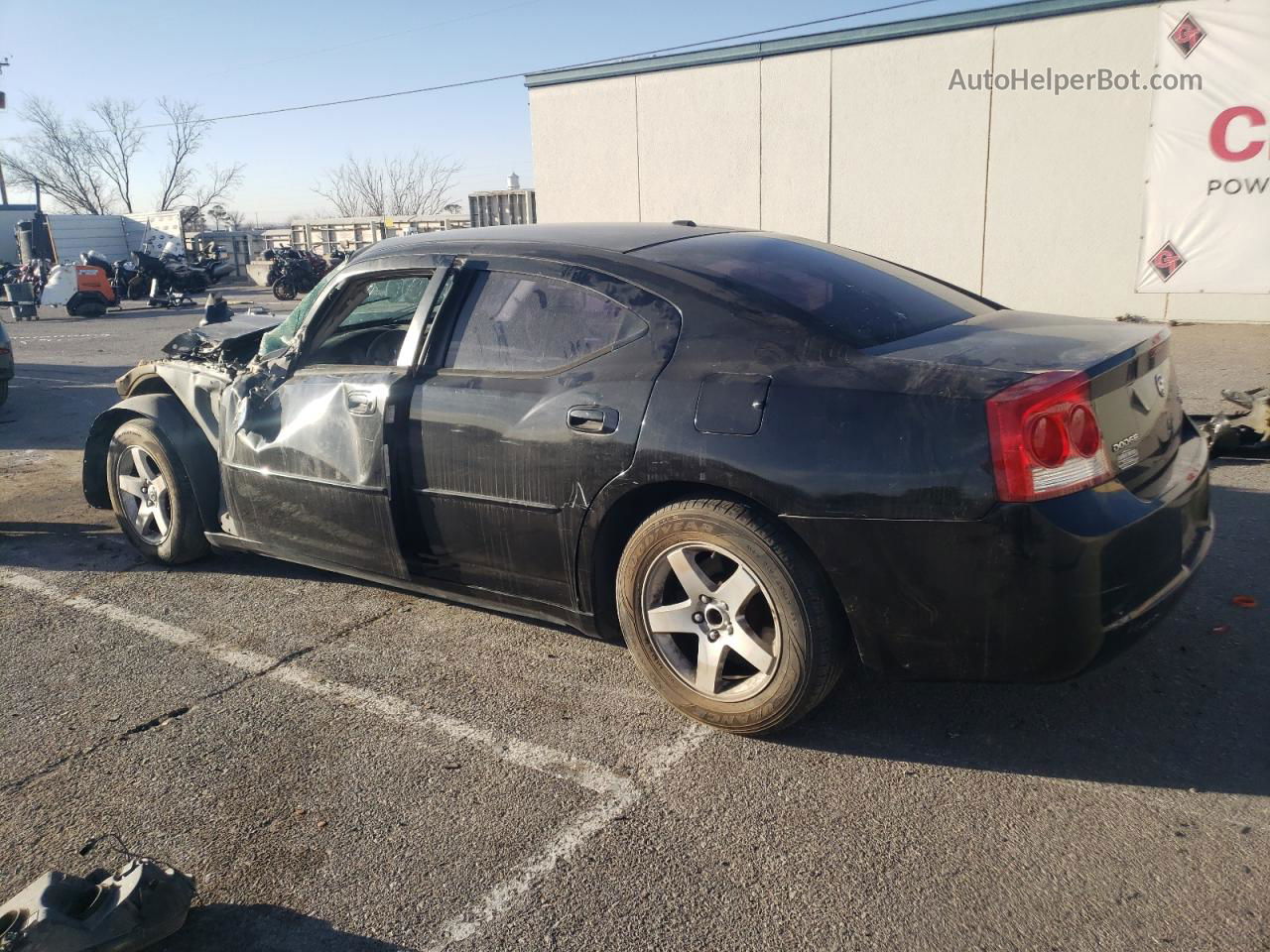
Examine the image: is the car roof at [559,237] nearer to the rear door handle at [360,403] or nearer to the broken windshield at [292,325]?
the broken windshield at [292,325]

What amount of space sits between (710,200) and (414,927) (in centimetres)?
1658

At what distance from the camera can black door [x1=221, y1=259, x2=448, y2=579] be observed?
3965 millimetres

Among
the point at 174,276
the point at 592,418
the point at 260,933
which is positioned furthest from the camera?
the point at 174,276

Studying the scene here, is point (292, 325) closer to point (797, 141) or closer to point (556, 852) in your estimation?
point (556, 852)

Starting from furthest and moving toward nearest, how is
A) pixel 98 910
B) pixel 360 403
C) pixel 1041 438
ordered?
pixel 360 403
pixel 1041 438
pixel 98 910

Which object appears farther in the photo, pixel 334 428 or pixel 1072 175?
pixel 1072 175

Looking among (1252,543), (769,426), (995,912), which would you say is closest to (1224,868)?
(995,912)

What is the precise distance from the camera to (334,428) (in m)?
4.10

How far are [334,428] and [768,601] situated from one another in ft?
6.55

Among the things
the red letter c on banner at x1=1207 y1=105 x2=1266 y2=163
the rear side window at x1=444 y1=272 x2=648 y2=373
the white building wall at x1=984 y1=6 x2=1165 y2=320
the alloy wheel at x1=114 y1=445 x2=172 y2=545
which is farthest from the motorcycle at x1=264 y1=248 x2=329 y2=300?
the rear side window at x1=444 y1=272 x2=648 y2=373

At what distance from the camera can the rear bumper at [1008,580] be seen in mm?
2691

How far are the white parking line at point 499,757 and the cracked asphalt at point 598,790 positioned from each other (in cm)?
1

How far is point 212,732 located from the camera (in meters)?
3.43

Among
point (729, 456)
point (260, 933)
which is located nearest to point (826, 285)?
Answer: point (729, 456)
